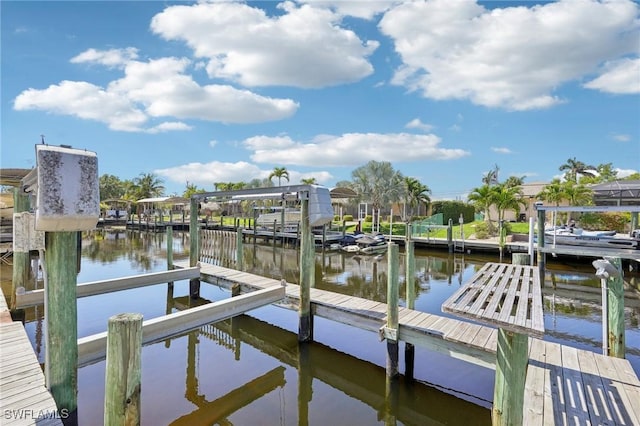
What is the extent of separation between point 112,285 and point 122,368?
5.78 m

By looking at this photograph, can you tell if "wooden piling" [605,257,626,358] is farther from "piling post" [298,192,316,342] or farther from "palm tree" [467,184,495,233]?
"palm tree" [467,184,495,233]

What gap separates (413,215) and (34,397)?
117ft

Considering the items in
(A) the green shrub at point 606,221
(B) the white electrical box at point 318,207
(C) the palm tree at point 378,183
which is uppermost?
(C) the palm tree at point 378,183

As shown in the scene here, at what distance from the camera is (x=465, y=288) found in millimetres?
4105

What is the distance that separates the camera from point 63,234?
3609 mm

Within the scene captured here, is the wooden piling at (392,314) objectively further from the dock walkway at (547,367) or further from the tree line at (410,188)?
the tree line at (410,188)

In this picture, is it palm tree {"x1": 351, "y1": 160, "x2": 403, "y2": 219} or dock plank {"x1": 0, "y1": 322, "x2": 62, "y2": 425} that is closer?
dock plank {"x1": 0, "y1": 322, "x2": 62, "y2": 425}

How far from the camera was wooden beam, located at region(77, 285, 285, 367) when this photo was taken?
4.42 meters

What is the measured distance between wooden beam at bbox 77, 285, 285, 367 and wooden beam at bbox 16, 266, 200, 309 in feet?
8.86

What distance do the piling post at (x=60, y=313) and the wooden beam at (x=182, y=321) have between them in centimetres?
57

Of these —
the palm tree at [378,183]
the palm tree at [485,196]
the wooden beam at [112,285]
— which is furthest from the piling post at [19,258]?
the palm tree at [378,183]

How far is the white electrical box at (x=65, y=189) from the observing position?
328 cm

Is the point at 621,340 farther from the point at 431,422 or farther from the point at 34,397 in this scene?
the point at 34,397

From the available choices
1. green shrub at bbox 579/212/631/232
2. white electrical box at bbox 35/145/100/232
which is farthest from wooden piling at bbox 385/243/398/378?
green shrub at bbox 579/212/631/232
